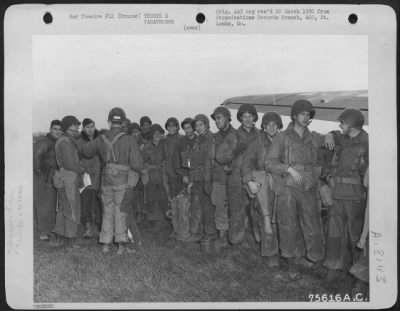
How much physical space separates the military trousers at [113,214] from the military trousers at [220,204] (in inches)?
22.9

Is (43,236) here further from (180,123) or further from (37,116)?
(180,123)

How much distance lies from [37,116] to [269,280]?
1903 millimetres

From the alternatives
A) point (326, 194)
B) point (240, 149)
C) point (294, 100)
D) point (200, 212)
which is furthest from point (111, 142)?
point (326, 194)

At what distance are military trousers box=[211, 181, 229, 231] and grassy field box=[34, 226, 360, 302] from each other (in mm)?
178

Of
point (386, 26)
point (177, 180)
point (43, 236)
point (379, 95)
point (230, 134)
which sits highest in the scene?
point (386, 26)

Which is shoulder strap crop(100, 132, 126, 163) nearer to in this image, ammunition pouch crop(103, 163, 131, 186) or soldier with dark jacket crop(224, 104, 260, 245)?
ammunition pouch crop(103, 163, 131, 186)

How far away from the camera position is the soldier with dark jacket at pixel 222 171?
406cm

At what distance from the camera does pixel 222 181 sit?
4062 millimetres

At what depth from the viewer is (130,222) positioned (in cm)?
410

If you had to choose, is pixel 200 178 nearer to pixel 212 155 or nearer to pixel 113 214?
pixel 212 155

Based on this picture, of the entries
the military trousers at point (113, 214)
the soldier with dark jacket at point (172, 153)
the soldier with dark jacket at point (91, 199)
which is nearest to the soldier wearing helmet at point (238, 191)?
the soldier with dark jacket at point (172, 153)

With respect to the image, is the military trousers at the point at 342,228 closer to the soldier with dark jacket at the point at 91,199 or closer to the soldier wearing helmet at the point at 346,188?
A: the soldier wearing helmet at the point at 346,188

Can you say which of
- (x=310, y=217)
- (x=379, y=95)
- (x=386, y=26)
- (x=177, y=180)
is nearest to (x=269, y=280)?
(x=310, y=217)

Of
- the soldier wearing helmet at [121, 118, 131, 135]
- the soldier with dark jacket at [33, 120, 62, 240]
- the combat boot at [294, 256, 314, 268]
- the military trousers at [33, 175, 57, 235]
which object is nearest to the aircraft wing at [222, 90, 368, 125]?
the soldier wearing helmet at [121, 118, 131, 135]
